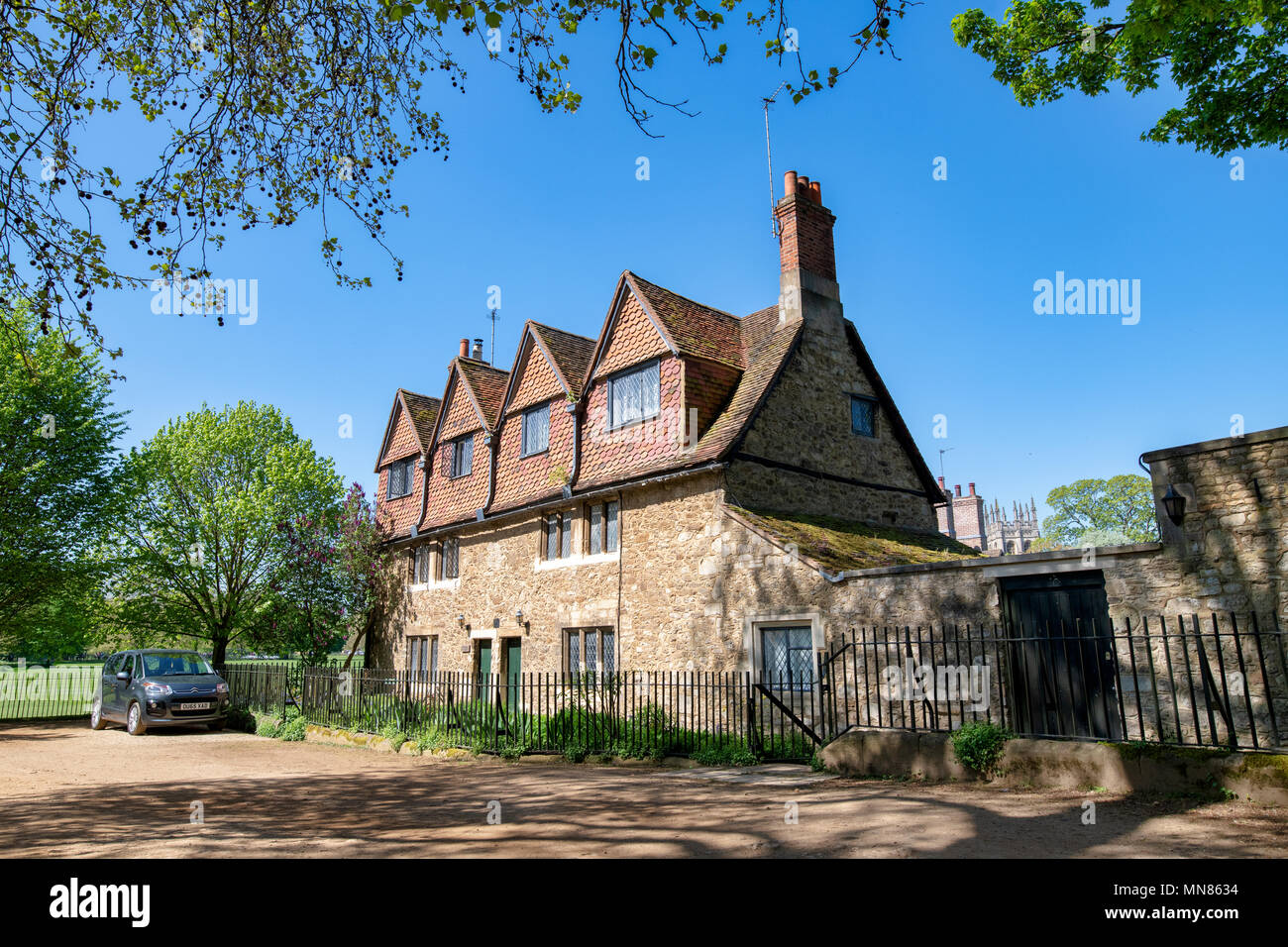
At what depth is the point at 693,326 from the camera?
19.2 meters

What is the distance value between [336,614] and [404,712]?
9779 millimetres

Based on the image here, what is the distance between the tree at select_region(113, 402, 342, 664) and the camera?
2634 centimetres

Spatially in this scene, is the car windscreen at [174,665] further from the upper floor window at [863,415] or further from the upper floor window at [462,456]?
the upper floor window at [863,415]

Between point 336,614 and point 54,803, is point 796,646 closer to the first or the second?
point 54,803

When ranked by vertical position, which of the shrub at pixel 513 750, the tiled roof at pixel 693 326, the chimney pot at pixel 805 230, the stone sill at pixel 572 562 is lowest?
the shrub at pixel 513 750

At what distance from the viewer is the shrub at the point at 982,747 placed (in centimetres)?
927

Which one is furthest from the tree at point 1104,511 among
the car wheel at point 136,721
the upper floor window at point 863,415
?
the car wheel at point 136,721

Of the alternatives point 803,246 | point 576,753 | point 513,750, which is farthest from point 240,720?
point 803,246

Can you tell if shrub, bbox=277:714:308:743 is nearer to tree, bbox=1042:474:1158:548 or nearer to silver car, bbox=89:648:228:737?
silver car, bbox=89:648:228:737

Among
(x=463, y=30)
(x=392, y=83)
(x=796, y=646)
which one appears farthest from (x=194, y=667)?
(x=463, y=30)

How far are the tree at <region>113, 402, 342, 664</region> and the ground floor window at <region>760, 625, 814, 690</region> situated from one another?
17734 mm

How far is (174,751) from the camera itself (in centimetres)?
1598

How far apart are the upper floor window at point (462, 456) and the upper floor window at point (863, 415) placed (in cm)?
1152

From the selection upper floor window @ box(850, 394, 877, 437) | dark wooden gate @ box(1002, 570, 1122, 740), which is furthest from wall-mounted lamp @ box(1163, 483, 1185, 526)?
upper floor window @ box(850, 394, 877, 437)
